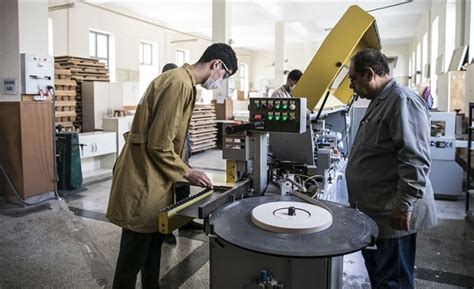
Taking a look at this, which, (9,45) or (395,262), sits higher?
(9,45)

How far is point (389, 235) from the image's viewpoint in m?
1.59

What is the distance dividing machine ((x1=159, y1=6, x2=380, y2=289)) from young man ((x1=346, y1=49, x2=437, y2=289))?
0.73ft

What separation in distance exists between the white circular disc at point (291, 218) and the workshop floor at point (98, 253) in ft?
2.19

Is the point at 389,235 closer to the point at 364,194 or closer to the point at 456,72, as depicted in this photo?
the point at 364,194

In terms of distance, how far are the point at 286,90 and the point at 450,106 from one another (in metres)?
2.70

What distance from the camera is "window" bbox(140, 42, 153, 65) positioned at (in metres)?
10.8

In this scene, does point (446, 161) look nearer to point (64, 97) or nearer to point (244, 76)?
point (64, 97)

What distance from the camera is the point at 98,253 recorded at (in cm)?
288

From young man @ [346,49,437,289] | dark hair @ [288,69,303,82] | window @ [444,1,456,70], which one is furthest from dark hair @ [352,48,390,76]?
window @ [444,1,456,70]

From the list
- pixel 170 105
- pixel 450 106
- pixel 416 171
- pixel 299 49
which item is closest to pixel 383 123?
pixel 416 171

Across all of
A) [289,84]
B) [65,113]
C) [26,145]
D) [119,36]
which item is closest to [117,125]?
[65,113]

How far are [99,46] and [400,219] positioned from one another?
922 cm

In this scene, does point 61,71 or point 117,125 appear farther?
point 117,125

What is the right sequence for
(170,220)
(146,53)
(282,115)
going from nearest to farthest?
(170,220) < (282,115) < (146,53)
